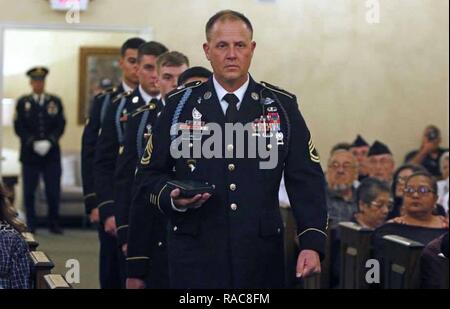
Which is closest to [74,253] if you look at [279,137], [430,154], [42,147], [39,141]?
[279,137]

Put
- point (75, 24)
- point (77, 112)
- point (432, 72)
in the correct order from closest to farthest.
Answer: point (75, 24)
point (432, 72)
point (77, 112)

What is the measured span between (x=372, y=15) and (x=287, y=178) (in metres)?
0.72

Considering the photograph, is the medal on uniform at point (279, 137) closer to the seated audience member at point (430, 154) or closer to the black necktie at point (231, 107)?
the black necktie at point (231, 107)

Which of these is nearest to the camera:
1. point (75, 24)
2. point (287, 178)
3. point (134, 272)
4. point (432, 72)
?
point (287, 178)

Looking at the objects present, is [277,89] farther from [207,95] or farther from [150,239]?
[150,239]

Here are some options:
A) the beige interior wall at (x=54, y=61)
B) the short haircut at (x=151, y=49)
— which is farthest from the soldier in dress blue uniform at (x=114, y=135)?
the beige interior wall at (x=54, y=61)

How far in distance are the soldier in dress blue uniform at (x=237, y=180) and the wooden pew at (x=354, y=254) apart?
1.58 metres

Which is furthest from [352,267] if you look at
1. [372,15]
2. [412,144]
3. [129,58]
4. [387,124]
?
[412,144]

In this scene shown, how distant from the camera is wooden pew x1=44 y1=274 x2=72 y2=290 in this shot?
3365 millimetres

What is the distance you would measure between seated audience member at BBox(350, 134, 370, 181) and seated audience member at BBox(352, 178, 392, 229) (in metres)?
0.27

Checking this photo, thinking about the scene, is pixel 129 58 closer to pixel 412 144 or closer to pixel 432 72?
pixel 432 72

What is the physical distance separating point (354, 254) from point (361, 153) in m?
1.72

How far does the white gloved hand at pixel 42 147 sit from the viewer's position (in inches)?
327

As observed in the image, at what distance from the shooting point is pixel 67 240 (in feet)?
15.3
